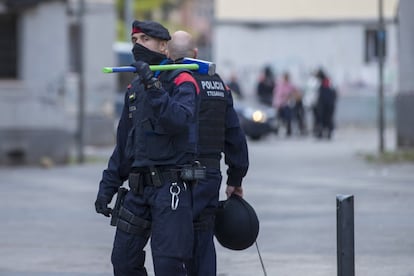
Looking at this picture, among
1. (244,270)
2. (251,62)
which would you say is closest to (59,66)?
(244,270)

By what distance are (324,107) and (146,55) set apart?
2523cm

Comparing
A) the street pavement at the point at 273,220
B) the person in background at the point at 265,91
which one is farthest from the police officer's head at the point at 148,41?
the person in background at the point at 265,91

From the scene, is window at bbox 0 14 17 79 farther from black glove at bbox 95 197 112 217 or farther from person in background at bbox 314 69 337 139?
black glove at bbox 95 197 112 217

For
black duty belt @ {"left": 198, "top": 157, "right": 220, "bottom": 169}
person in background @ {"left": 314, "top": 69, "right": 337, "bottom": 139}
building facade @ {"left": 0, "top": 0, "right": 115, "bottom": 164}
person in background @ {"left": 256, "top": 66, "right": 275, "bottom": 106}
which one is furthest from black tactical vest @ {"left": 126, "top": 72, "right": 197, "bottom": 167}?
person in background @ {"left": 256, "top": 66, "right": 275, "bottom": 106}

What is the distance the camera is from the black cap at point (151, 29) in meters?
7.20

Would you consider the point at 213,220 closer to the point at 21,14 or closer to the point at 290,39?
the point at 21,14

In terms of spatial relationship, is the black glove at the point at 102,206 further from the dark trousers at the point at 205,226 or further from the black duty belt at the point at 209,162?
the black duty belt at the point at 209,162

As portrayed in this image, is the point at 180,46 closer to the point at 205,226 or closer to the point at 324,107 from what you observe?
the point at 205,226

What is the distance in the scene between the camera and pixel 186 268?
7.57 meters

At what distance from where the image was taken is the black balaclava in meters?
7.22

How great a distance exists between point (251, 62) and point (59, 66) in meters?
19.6

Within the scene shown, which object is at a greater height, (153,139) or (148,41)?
(148,41)

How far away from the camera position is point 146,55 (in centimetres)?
722

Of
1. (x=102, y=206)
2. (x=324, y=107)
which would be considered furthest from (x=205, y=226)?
(x=324, y=107)
